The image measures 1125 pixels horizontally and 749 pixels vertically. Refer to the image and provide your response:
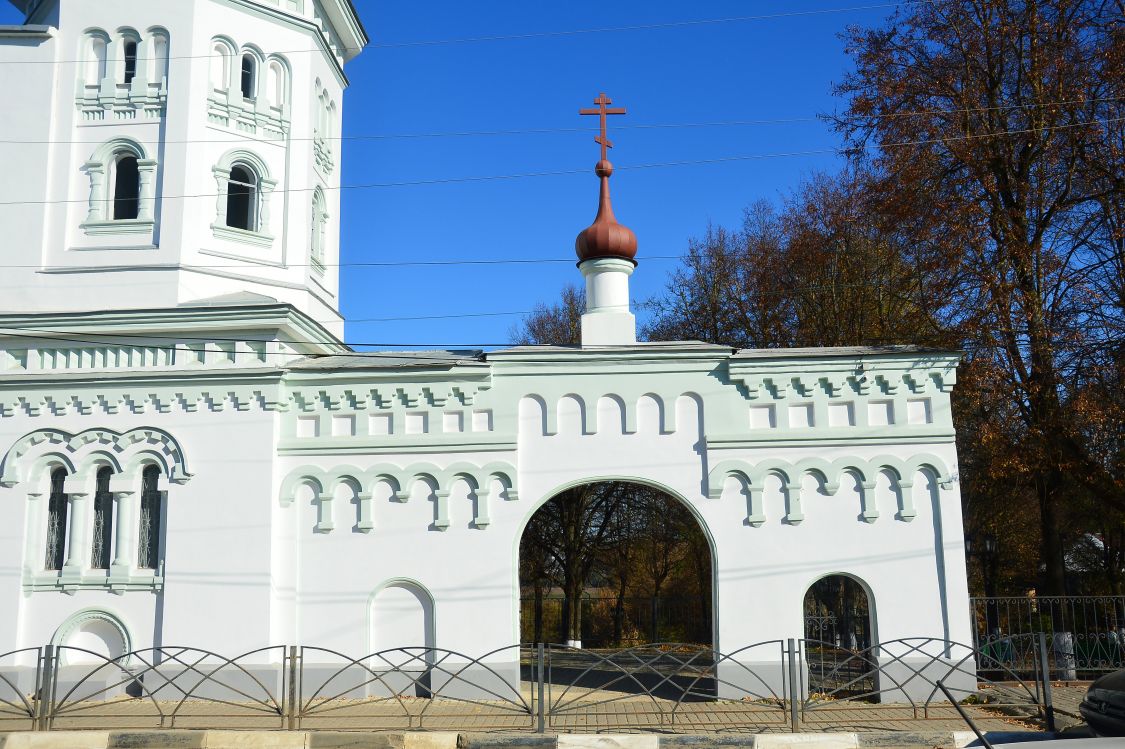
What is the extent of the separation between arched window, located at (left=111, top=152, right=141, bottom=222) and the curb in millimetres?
8937

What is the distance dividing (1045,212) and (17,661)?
1954 centimetres

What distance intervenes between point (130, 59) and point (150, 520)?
817cm

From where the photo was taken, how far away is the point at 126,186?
55.9 ft

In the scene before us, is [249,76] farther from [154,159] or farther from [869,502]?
[869,502]

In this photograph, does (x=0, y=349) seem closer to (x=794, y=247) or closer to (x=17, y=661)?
(x=17, y=661)

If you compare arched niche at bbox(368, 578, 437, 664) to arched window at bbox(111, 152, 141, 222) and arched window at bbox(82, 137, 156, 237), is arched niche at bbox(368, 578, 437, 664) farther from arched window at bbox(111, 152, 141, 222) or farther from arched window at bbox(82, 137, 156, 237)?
arched window at bbox(111, 152, 141, 222)

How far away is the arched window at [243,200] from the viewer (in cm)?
1733

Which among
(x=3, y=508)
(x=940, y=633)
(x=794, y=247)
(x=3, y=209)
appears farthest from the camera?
(x=794, y=247)

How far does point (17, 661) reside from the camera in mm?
14945

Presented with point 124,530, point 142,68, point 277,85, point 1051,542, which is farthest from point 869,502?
point 142,68

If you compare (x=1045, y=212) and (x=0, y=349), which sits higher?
Result: (x=1045, y=212)

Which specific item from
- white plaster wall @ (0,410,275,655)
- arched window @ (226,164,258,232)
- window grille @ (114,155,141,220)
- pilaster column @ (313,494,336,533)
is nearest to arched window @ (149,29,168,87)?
window grille @ (114,155,141,220)

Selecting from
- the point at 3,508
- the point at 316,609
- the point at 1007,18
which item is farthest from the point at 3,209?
the point at 1007,18

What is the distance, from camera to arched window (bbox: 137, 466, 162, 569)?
15.3 meters
